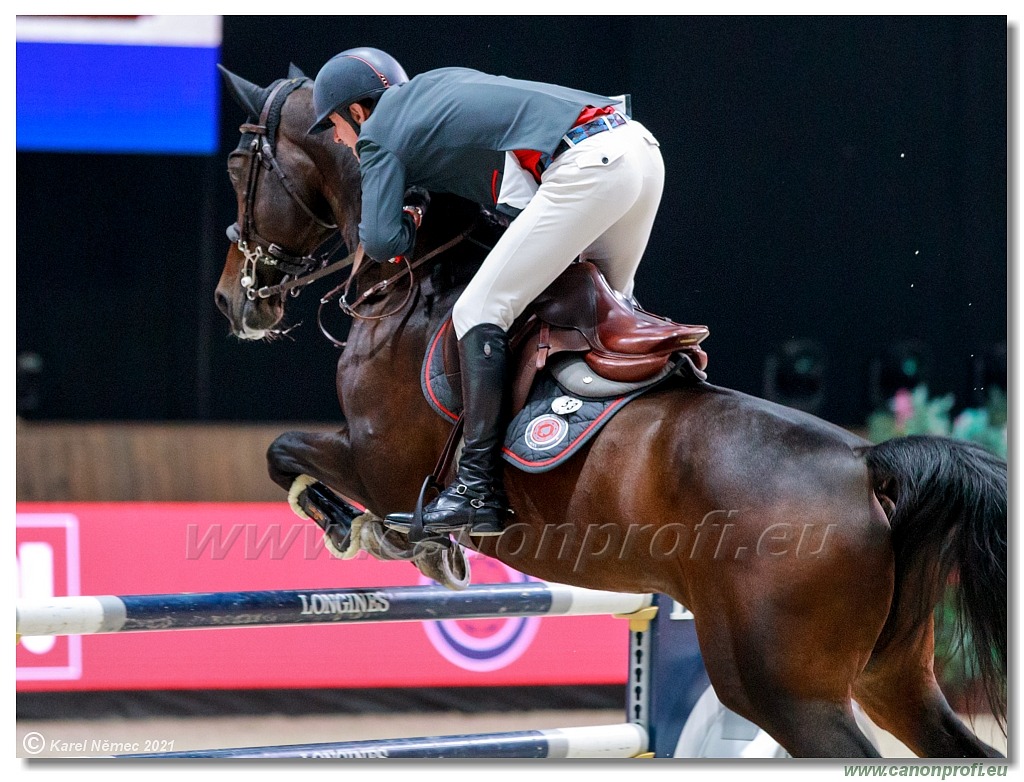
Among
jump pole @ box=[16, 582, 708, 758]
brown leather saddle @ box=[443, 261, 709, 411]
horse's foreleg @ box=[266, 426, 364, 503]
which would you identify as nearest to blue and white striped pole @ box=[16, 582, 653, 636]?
jump pole @ box=[16, 582, 708, 758]

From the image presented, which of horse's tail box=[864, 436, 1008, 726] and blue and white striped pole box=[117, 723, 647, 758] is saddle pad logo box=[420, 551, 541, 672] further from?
horse's tail box=[864, 436, 1008, 726]

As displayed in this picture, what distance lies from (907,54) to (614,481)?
10.5ft

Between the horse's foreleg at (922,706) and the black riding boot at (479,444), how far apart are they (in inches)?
35.3

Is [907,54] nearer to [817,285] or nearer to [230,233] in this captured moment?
[817,285]

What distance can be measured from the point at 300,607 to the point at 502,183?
1170 millimetres

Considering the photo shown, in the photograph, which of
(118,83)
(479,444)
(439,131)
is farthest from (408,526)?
(118,83)

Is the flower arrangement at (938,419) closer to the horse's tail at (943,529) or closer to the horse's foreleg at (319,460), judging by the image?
the horse's tail at (943,529)

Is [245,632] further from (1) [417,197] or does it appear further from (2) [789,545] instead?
(2) [789,545]

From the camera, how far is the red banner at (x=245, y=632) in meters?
4.45

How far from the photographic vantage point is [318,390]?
502 cm

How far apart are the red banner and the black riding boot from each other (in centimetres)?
191

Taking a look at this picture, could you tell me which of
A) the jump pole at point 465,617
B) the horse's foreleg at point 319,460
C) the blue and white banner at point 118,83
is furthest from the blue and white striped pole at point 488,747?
the blue and white banner at point 118,83

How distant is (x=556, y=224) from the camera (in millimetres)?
2520
